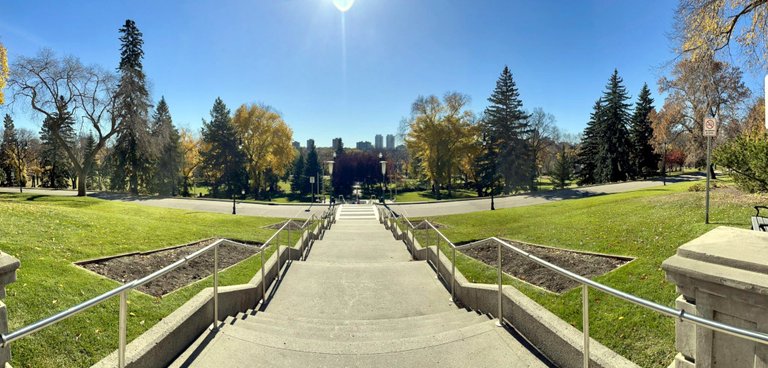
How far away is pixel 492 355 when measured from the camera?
3459mm

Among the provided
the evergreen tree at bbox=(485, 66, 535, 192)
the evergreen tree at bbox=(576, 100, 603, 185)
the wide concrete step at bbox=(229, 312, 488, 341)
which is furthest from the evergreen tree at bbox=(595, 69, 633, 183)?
the wide concrete step at bbox=(229, 312, 488, 341)

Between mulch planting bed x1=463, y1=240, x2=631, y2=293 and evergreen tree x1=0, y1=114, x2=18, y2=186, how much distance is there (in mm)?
59764

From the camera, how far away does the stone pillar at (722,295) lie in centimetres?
200

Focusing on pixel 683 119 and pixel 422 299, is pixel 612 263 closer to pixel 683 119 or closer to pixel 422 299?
pixel 422 299

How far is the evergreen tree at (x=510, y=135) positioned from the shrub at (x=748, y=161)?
30.2 meters

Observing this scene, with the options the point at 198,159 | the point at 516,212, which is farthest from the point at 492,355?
the point at 198,159

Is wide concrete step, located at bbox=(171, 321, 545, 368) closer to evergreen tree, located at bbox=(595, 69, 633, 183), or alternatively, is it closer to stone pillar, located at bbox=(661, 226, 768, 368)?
stone pillar, located at bbox=(661, 226, 768, 368)

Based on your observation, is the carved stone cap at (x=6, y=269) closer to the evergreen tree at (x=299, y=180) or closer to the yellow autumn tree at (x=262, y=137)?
the yellow autumn tree at (x=262, y=137)

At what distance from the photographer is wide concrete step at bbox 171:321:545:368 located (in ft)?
11.0

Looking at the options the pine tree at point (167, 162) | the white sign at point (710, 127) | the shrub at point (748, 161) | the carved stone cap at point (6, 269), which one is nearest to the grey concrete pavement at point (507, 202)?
the shrub at point (748, 161)

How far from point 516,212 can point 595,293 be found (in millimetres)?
14227

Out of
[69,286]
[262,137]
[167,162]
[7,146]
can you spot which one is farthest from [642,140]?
[7,146]

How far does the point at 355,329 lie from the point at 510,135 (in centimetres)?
4006

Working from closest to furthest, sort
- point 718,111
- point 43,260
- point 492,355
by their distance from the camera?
point 492,355 < point 43,260 < point 718,111
